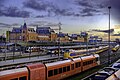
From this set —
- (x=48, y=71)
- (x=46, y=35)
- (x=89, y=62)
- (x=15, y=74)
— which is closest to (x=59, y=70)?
(x=48, y=71)

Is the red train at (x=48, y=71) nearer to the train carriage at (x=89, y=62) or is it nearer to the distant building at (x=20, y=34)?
the train carriage at (x=89, y=62)

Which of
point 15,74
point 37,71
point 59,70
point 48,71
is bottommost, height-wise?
point 59,70

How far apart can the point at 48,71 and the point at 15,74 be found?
17.8 ft

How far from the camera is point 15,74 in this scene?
635 inches

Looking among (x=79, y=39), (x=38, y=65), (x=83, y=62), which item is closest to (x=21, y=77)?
(x=38, y=65)

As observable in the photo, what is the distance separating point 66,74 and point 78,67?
194 inches

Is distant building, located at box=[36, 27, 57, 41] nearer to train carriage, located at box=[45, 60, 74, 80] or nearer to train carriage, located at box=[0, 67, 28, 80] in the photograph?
train carriage, located at box=[45, 60, 74, 80]

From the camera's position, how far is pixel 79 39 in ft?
558

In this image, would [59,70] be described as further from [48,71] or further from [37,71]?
[37,71]

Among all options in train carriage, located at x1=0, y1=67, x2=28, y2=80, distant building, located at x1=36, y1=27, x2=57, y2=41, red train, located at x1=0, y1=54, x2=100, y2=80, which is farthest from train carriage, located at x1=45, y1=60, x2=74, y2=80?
distant building, located at x1=36, y1=27, x2=57, y2=41

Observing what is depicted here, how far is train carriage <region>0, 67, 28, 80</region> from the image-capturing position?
49.9ft

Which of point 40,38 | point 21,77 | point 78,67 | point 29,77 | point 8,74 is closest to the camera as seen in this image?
point 8,74

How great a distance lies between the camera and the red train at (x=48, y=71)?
16.1 metres

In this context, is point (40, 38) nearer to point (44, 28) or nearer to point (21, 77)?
point (44, 28)
